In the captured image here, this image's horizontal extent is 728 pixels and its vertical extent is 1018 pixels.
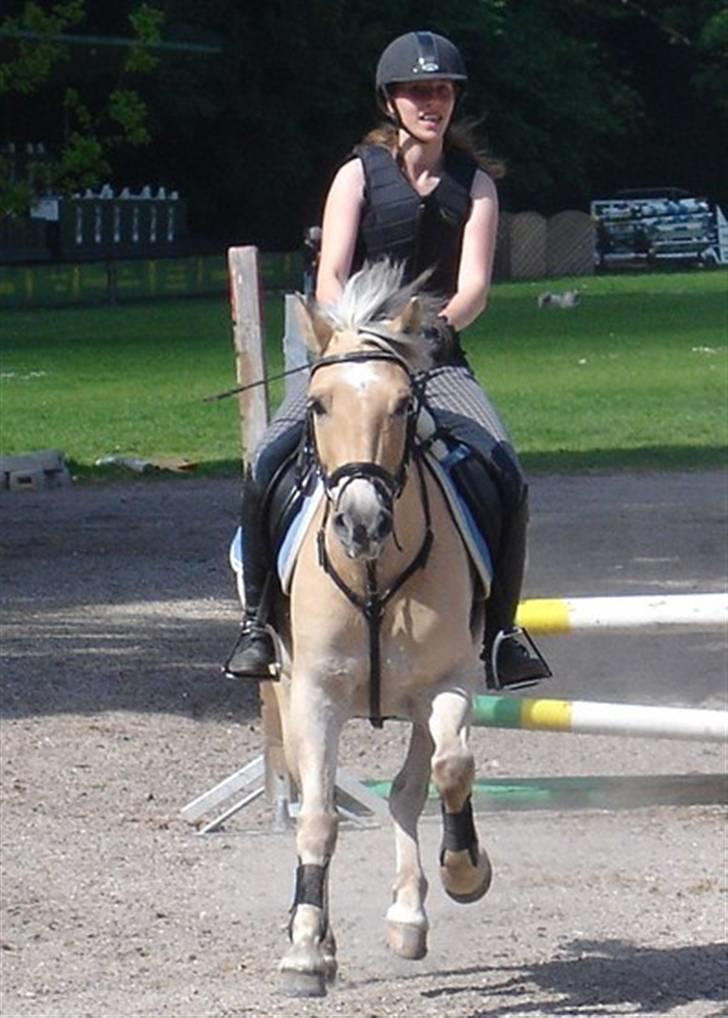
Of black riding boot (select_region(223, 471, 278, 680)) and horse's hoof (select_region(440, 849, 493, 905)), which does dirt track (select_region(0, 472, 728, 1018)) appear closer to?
horse's hoof (select_region(440, 849, 493, 905))

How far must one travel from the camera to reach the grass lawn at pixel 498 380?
850 inches

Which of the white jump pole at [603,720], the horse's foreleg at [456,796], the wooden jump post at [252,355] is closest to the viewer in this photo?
the horse's foreleg at [456,796]

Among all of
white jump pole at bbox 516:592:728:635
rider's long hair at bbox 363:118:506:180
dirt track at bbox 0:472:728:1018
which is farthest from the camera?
white jump pole at bbox 516:592:728:635

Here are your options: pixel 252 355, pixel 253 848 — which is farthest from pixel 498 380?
pixel 252 355

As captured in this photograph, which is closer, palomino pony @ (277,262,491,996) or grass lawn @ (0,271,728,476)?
palomino pony @ (277,262,491,996)

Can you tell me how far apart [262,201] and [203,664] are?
4568cm

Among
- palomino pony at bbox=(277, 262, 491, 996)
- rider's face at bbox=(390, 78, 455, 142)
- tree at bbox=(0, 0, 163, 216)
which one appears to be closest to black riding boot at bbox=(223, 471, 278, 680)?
palomino pony at bbox=(277, 262, 491, 996)

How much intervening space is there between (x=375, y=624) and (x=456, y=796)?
1.85ft

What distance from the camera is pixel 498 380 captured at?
27609 millimetres

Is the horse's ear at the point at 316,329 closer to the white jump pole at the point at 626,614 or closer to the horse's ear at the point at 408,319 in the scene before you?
the horse's ear at the point at 408,319

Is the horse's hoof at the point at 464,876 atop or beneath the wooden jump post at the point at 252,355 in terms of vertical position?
beneath

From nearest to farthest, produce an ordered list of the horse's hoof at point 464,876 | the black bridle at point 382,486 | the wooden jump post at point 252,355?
the black bridle at point 382,486
the horse's hoof at point 464,876
the wooden jump post at point 252,355

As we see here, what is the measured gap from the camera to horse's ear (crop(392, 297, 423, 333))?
6.48 metres

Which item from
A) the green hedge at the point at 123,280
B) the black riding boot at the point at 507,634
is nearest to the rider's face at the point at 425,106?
the black riding boot at the point at 507,634
